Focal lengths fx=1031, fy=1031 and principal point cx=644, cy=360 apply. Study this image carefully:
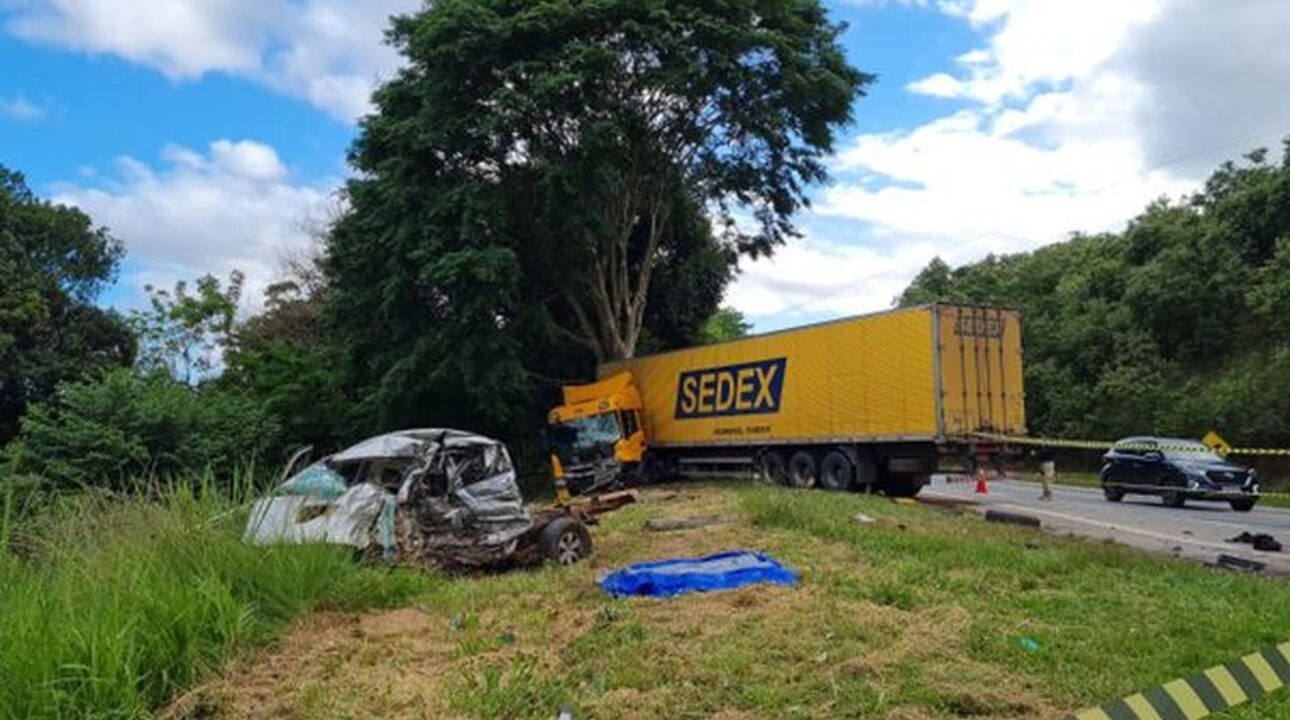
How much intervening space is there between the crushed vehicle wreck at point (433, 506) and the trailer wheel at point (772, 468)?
34.9 ft

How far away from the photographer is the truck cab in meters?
26.3

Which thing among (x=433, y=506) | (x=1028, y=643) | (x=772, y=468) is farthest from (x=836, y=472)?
(x=1028, y=643)

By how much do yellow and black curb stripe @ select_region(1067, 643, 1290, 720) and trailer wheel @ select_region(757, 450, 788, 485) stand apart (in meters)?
17.0

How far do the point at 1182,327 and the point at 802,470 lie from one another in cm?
2286

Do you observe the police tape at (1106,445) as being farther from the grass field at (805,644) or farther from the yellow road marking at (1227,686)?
the yellow road marking at (1227,686)

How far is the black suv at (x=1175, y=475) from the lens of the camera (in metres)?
20.9

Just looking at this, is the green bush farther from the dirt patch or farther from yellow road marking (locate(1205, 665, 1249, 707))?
yellow road marking (locate(1205, 665, 1249, 707))

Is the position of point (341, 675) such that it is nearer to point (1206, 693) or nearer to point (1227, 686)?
point (1206, 693)

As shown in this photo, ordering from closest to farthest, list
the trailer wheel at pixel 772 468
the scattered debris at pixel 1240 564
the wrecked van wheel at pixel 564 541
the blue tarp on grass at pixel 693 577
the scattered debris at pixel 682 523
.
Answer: the blue tarp on grass at pixel 693 577 → the scattered debris at pixel 1240 564 → the wrecked van wheel at pixel 564 541 → the scattered debris at pixel 682 523 → the trailer wheel at pixel 772 468

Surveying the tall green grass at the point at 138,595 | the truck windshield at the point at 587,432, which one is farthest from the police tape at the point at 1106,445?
the tall green grass at the point at 138,595

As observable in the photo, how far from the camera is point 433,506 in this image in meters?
11.0

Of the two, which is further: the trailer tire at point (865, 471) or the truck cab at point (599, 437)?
the truck cab at point (599, 437)

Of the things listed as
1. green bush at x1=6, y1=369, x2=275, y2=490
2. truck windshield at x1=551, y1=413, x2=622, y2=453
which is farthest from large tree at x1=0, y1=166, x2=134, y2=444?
truck windshield at x1=551, y1=413, x2=622, y2=453

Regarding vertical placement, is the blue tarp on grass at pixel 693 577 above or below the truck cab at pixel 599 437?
below
